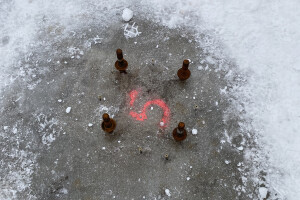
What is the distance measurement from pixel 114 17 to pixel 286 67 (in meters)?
3.70

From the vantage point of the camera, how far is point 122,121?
14.2 feet

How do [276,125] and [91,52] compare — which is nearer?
[276,125]

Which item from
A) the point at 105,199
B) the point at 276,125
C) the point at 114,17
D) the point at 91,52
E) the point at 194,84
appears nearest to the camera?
the point at 105,199

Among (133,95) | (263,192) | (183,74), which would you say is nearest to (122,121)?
(133,95)

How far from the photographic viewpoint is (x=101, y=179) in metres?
3.97

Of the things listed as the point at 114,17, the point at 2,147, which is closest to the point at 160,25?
the point at 114,17

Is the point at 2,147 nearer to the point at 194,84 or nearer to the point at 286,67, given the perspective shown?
the point at 194,84

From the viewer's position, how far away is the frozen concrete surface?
12.9ft

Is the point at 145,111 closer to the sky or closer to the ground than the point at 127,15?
closer to the ground

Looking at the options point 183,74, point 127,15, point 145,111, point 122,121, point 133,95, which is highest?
point 127,15

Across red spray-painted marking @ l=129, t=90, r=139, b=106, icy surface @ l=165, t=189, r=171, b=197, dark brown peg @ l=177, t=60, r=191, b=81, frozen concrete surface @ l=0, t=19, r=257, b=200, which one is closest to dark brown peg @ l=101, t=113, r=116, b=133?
frozen concrete surface @ l=0, t=19, r=257, b=200

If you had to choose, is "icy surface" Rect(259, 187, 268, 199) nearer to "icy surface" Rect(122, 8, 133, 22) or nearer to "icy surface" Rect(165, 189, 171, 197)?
"icy surface" Rect(165, 189, 171, 197)

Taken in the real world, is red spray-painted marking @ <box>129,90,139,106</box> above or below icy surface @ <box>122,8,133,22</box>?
below

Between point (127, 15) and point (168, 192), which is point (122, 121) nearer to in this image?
point (168, 192)
